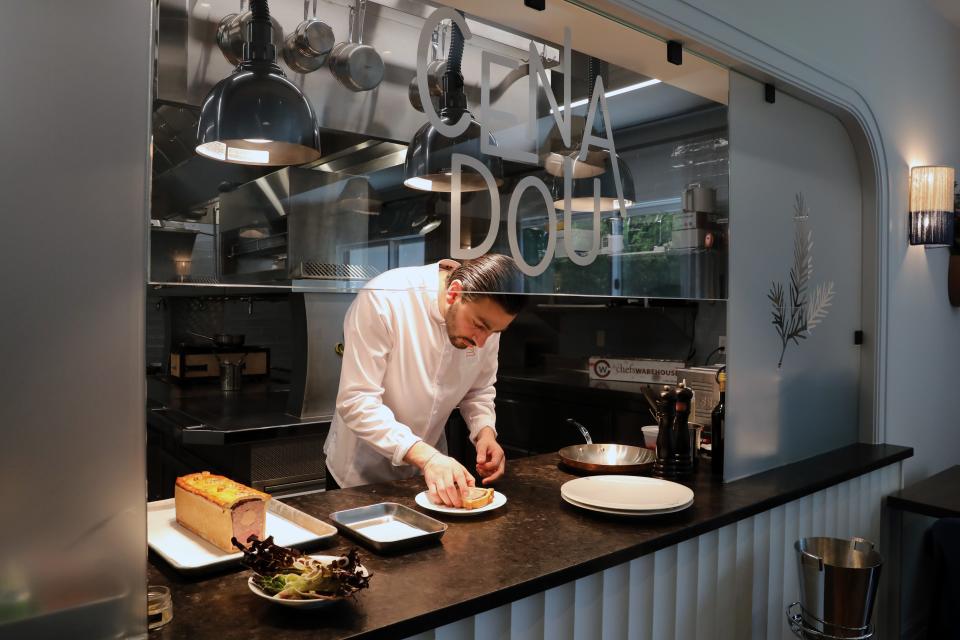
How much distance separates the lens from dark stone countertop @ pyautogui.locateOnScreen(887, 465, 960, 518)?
2.61 metres

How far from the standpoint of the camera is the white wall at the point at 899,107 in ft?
7.54

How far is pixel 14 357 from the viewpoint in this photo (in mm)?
1011

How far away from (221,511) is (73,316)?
1.92ft

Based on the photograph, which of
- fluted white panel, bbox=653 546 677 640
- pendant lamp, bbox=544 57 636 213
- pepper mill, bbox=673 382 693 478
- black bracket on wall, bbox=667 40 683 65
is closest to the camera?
fluted white panel, bbox=653 546 677 640

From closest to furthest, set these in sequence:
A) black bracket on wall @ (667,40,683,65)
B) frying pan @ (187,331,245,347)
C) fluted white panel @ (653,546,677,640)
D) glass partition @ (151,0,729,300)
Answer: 1. glass partition @ (151,0,729,300)
2. fluted white panel @ (653,546,677,640)
3. black bracket on wall @ (667,40,683,65)
4. frying pan @ (187,331,245,347)

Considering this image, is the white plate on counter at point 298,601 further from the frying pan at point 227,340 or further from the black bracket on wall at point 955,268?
the frying pan at point 227,340

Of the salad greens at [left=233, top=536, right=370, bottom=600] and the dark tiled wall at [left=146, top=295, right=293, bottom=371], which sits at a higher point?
the dark tiled wall at [left=146, top=295, right=293, bottom=371]

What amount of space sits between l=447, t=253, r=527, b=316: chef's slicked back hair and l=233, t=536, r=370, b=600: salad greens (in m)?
0.82

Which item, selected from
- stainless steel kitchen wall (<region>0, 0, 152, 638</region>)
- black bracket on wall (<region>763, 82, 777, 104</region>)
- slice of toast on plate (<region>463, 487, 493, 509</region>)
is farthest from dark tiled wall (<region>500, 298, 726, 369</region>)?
stainless steel kitchen wall (<region>0, 0, 152, 638</region>)

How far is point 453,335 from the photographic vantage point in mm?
2312

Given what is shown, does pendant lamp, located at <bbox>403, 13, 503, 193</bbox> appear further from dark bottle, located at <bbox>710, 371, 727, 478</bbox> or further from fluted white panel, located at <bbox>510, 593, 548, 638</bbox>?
dark bottle, located at <bbox>710, 371, 727, 478</bbox>

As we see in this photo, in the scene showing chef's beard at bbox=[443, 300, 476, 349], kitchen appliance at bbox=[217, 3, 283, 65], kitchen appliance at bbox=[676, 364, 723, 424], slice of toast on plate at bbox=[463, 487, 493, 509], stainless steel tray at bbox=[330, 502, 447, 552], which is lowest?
stainless steel tray at bbox=[330, 502, 447, 552]

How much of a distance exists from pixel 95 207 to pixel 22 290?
162 mm

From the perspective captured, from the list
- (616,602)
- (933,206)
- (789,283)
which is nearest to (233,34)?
(616,602)
